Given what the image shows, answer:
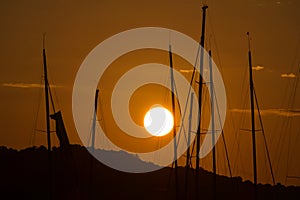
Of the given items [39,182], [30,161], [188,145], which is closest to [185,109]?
[188,145]

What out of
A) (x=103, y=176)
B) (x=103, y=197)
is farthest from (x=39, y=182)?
(x=103, y=176)

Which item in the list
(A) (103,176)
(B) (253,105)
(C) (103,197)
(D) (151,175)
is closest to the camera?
(B) (253,105)

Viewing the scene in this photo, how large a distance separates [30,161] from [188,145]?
131 feet

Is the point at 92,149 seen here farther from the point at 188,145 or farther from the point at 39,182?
the point at 39,182

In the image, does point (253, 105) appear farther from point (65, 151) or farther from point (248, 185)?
point (248, 185)

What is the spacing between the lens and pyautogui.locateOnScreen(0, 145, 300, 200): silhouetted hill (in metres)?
69.9

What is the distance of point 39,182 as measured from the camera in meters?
84.7

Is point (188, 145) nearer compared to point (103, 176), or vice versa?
point (188, 145)

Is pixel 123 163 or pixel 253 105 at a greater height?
pixel 253 105

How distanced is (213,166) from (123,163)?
49.2 metres

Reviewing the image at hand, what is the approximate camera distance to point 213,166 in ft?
187

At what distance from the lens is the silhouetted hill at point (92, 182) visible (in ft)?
229

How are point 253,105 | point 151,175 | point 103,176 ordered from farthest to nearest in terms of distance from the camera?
point 151,175 → point 103,176 → point 253,105

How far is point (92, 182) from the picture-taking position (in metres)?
72.2
